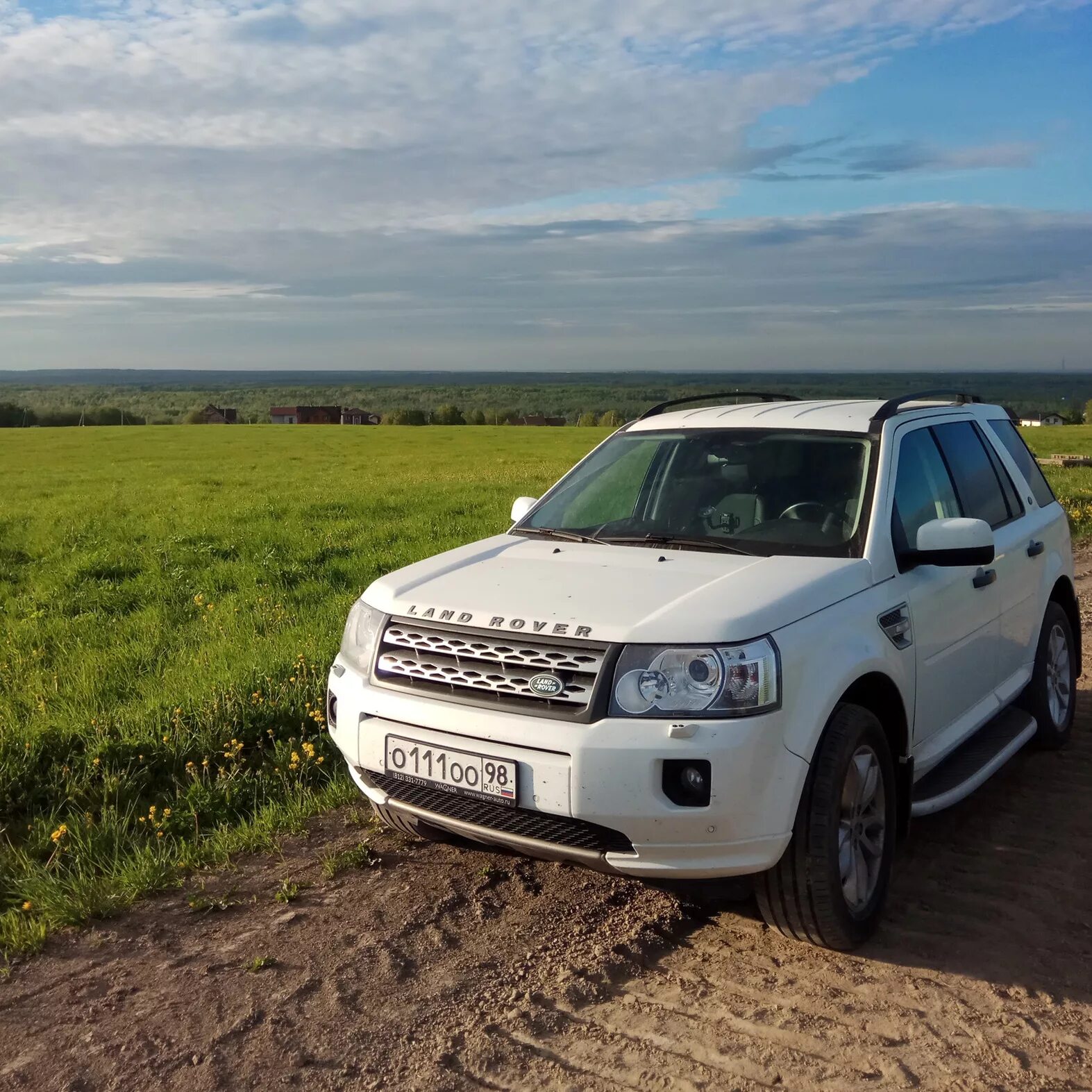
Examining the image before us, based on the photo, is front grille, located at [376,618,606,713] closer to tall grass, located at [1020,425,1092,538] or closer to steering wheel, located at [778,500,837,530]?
steering wheel, located at [778,500,837,530]

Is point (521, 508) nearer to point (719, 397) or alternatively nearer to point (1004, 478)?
point (719, 397)

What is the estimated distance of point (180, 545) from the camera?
12719mm

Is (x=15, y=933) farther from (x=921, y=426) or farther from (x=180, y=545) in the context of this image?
(x=180, y=545)

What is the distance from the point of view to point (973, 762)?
15.3 ft

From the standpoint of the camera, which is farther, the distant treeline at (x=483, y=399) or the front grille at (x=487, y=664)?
the distant treeline at (x=483, y=399)

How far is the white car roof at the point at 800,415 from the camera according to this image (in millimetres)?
4758

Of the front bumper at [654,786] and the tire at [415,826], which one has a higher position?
the front bumper at [654,786]

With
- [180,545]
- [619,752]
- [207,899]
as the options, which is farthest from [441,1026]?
[180,545]

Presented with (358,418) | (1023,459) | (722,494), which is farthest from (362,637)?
(358,418)

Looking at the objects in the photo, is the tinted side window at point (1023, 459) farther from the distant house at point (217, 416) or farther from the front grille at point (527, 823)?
the distant house at point (217, 416)

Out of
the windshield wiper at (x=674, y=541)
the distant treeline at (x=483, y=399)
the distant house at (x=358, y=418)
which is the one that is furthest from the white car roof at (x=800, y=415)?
the distant house at (x=358, y=418)

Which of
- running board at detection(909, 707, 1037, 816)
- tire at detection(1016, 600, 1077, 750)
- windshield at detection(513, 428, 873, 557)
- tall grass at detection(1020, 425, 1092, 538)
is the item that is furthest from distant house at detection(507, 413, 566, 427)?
running board at detection(909, 707, 1037, 816)

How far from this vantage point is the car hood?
342 cm

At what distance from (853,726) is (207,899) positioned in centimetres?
238
